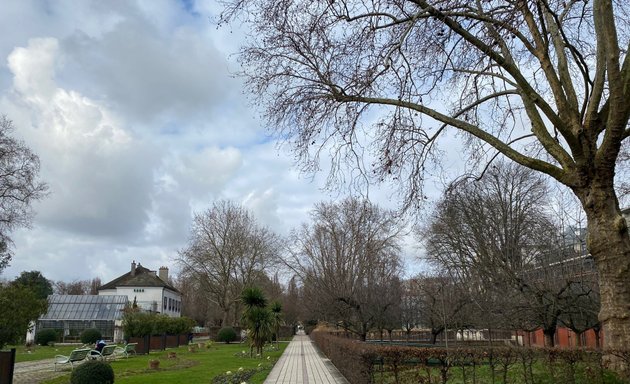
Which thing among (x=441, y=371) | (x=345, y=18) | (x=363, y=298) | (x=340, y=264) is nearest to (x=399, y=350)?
(x=441, y=371)

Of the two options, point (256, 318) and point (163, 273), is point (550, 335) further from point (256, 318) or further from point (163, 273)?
point (163, 273)

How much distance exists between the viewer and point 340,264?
135ft

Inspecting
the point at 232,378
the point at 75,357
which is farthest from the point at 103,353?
the point at 232,378

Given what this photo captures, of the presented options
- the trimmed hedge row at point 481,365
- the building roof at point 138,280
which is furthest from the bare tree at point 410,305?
the building roof at point 138,280

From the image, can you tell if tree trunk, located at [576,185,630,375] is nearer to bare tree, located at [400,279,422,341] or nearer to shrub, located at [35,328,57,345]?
bare tree, located at [400,279,422,341]

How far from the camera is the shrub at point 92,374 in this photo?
1245 cm

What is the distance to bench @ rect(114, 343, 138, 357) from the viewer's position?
2844 centimetres

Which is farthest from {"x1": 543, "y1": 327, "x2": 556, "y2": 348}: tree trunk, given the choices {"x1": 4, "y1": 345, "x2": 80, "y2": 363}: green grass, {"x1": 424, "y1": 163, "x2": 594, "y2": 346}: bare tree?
{"x1": 4, "y1": 345, "x2": 80, "y2": 363}: green grass

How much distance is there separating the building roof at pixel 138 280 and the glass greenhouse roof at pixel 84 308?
1718 centimetres

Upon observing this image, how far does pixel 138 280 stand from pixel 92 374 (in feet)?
210

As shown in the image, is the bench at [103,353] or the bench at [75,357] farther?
the bench at [103,353]

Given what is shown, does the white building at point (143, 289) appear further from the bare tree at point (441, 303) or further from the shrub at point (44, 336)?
the bare tree at point (441, 303)

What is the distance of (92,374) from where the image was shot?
12.5 meters

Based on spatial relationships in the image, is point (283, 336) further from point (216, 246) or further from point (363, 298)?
point (363, 298)
